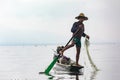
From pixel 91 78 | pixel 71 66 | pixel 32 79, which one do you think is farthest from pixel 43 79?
pixel 71 66

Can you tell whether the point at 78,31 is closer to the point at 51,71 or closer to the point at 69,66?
the point at 69,66

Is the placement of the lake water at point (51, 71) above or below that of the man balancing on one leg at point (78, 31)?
below

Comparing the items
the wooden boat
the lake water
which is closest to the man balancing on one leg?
the wooden boat

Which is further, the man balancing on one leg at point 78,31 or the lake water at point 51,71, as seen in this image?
the man balancing on one leg at point 78,31

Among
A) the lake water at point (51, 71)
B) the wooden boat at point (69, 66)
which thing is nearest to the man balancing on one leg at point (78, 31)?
the wooden boat at point (69, 66)

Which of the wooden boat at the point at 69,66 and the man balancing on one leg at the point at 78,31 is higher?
the man balancing on one leg at the point at 78,31

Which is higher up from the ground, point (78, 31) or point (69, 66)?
point (78, 31)

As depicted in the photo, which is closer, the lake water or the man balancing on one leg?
the lake water

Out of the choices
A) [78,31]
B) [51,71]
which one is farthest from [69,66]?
[78,31]

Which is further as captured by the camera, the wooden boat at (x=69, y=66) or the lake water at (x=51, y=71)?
the wooden boat at (x=69, y=66)

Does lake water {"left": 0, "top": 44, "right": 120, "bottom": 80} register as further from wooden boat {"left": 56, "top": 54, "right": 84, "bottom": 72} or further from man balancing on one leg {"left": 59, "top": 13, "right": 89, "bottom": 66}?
man balancing on one leg {"left": 59, "top": 13, "right": 89, "bottom": 66}

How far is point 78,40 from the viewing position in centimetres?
2369

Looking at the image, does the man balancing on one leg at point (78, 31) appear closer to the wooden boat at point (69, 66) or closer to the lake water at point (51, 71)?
the wooden boat at point (69, 66)

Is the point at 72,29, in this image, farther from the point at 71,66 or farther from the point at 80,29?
the point at 71,66
